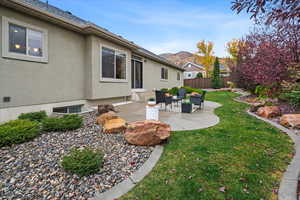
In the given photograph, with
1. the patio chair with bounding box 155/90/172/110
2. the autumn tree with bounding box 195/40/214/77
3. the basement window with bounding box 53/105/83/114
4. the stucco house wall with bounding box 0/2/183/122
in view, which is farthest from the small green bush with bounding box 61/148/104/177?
the autumn tree with bounding box 195/40/214/77

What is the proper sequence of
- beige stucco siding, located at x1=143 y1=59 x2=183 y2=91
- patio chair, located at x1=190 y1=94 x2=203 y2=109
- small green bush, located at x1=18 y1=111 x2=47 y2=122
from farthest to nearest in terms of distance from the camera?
beige stucco siding, located at x1=143 y1=59 x2=183 y2=91, patio chair, located at x1=190 y1=94 x2=203 y2=109, small green bush, located at x1=18 y1=111 x2=47 y2=122

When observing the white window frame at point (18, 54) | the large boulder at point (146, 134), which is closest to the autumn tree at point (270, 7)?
the large boulder at point (146, 134)

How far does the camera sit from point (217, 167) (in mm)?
2758

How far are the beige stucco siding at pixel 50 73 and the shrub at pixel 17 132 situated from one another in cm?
170

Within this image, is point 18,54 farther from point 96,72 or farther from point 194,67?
point 194,67

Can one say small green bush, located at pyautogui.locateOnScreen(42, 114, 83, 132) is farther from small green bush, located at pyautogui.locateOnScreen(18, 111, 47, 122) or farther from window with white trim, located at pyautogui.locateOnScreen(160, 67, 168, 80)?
window with white trim, located at pyautogui.locateOnScreen(160, 67, 168, 80)

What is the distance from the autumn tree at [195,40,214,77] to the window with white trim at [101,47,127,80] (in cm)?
3140

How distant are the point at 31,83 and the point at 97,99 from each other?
9.35 ft

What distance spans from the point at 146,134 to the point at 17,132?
2909 mm

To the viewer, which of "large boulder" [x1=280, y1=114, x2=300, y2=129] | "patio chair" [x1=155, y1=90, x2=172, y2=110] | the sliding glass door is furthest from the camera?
the sliding glass door

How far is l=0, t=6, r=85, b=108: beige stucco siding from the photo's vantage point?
4.79 meters

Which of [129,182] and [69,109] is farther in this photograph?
[69,109]

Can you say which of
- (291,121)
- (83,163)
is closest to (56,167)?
(83,163)

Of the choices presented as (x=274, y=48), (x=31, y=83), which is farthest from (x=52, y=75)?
(x=274, y=48)
